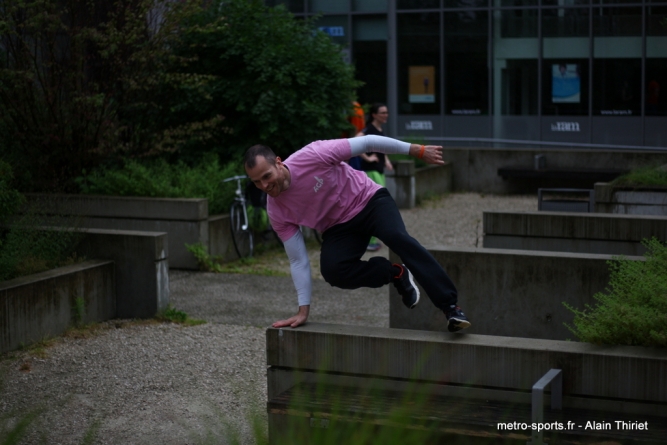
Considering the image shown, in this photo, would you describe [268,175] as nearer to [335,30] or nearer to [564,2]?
[564,2]

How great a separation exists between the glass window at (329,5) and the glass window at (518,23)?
4096mm

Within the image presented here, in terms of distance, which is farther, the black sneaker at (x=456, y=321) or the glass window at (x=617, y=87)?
the glass window at (x=617, y=87)

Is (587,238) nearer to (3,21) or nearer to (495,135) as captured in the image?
(3,21)

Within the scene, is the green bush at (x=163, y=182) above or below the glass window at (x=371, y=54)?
below

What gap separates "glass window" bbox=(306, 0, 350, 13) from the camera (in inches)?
940

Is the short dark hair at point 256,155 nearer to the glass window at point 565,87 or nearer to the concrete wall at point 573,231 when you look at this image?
the concrete wall at point 573,231

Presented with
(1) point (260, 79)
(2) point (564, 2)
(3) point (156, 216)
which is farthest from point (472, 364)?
(2) point (564, 2)

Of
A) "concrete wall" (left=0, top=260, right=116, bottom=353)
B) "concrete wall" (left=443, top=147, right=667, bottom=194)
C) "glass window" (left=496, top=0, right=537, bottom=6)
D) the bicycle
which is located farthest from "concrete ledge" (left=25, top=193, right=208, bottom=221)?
"glass window" (left=496, top=0, right=537, bottom=6)

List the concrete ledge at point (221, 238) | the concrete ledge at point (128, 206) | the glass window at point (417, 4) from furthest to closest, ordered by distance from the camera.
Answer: the glass window at point (417, 4) → the concrete ledge at point (221, 238) → the concrete ledge at point (128, 206)

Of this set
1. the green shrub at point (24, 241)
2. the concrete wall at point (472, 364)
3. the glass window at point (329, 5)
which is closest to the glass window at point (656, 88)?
the glass window at point (329, 5)

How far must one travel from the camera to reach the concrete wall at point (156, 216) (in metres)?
10.9

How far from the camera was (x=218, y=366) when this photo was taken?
6957mm

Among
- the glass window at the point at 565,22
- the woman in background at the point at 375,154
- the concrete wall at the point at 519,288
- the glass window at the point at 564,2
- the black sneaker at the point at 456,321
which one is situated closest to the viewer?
the black sneaker at the point at 456,321

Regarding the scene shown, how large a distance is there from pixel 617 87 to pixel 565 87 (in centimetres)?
118
